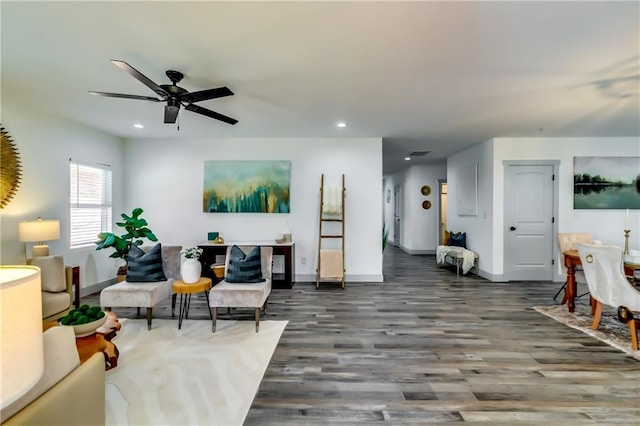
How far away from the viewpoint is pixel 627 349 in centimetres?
290

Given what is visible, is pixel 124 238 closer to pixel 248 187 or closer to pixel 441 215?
pixel 248 187

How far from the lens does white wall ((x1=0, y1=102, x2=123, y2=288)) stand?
3.75 meters

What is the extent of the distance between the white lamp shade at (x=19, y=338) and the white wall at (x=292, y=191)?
498 cm

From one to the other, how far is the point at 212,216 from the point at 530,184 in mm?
6018

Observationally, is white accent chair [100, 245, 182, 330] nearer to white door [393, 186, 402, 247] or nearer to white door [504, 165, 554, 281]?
white door [504, 165, 554, 281]

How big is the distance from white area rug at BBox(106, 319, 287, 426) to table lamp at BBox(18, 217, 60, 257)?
4.82ft

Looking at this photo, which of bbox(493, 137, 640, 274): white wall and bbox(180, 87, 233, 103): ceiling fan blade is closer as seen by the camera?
bbox(180, 87, 233, 103): ceiling fan blade

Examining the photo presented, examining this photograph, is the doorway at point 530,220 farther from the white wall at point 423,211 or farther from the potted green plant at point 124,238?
the potted green plant at point 124,238

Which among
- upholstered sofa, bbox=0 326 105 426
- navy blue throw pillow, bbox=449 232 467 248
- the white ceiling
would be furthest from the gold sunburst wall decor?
navy blue throw pillow, bbox=449 232 467 248

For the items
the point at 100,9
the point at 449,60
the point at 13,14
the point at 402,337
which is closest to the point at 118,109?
the point at 13,14

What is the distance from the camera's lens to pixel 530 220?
572 cm

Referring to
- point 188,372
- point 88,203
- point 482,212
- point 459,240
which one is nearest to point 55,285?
point 88,203

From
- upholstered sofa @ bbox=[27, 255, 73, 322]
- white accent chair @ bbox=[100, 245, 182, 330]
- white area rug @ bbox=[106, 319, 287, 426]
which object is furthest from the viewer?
white accent chair @ bbox=[100, 245, 182, 330]

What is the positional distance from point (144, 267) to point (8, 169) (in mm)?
1969
